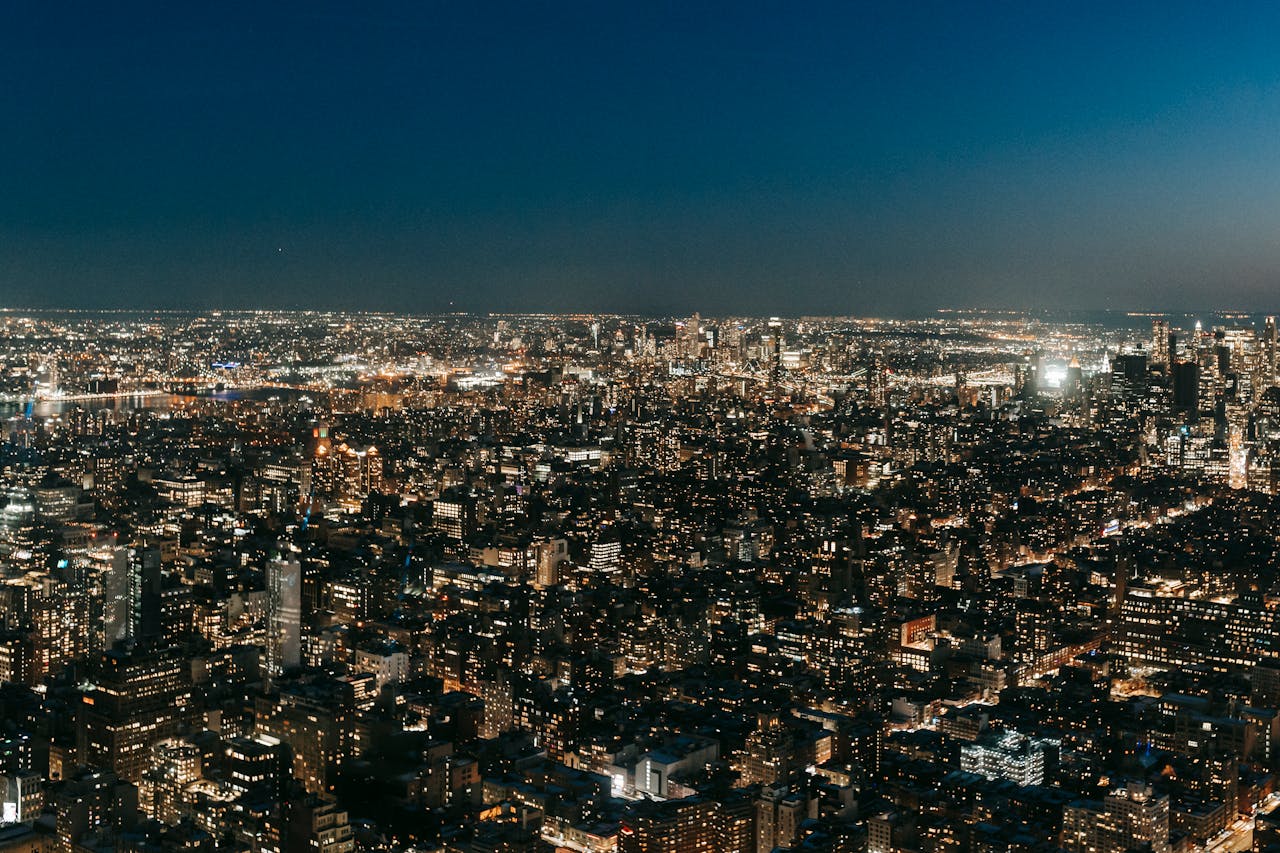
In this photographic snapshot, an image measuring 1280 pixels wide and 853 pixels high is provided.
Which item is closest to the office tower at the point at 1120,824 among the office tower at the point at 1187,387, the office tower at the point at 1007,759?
the office tower at the point at 1007,759

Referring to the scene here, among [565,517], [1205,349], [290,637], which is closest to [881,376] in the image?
[1205,349]

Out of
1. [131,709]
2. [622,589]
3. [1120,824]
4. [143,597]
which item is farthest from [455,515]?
[1120,824]

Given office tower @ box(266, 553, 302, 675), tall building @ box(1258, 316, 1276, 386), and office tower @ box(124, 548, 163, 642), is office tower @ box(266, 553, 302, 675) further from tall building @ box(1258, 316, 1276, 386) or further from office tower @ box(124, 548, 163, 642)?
tall building @ box(1258, 316, 1276, 386)

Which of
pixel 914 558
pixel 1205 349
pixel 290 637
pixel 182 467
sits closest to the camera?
pixel 290 637

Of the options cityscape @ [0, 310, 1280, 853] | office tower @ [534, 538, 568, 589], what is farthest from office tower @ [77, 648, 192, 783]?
office tower @ [534, 538, 568, 589]

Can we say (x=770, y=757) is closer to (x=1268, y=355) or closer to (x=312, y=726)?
(x=312, y=726)

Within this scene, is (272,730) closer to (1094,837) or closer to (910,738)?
(910,738)

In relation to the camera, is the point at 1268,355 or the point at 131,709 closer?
the point at 131,709
